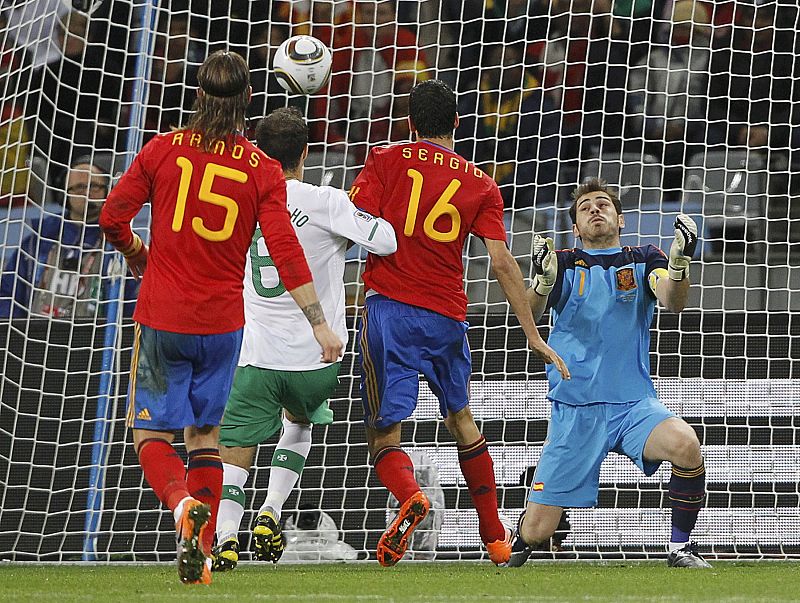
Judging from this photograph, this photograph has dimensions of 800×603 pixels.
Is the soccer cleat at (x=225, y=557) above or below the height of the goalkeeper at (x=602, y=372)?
below

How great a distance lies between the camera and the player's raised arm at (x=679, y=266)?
5012 millimetres

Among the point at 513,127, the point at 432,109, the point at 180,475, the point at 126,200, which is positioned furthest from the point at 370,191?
the point at 513,127

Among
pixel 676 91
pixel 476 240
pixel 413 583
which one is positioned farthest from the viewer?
pixel 676 91

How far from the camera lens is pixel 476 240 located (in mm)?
7852

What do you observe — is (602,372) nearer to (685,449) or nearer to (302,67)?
(685,449)

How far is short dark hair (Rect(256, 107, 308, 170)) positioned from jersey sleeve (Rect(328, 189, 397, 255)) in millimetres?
293

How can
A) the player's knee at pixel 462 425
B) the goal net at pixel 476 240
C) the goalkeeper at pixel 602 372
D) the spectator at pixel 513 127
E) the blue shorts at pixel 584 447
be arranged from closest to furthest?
the player's knee at pixel 462 425, the goalkeeper at pixel 602 372, the blue shorts at pixel 584 447, the goal net at pixel 476 240, the spectator at pixel 513 127

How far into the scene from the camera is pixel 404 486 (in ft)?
15.2

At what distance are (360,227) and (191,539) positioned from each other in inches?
64.1

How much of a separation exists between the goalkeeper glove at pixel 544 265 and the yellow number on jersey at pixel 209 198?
1621mm

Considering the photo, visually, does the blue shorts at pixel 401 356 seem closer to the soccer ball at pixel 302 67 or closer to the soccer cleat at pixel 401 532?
the soccer cleat at pixel 401 532

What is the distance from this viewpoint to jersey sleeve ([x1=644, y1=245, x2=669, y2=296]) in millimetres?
5348

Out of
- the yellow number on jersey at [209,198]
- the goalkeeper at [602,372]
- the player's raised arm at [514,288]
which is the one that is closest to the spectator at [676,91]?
the goalkeeper at [602,372]

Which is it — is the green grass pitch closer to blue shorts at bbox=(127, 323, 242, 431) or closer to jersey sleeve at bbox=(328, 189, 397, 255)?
blue shorts at bbox=(127, 323, 242, 431)
